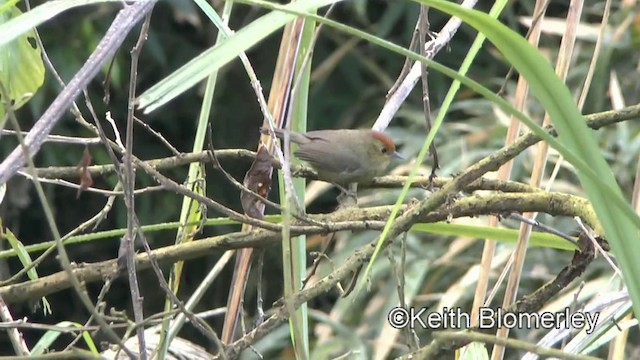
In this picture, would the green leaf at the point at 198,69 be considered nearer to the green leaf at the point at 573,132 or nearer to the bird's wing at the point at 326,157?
the green leaf at the point at 573,132

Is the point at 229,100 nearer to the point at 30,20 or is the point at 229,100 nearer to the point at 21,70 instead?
the point at 21,70

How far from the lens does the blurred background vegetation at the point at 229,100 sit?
9.41ft

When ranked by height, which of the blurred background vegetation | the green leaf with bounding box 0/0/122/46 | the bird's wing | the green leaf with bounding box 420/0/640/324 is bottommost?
the green leaf with bounding box 420/0/640/324

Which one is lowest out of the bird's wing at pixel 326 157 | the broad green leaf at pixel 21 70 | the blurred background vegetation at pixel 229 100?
the broad green leaf at pixel 21 70

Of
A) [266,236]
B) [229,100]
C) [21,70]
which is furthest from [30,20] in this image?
[229,100]

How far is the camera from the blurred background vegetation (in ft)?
9.41

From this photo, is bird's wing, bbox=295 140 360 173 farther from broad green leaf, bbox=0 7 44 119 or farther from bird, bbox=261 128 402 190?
broad green leaf, bbox=0 7 44 119

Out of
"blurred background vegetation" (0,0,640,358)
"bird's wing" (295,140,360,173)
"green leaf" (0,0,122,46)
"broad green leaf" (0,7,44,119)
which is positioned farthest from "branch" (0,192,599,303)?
"blurred background vegetation" (0,0,640,358)

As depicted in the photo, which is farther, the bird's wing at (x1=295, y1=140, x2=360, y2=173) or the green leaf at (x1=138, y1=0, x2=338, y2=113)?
the bird's wing at (x1=295, y1=140, x2=360, y2=173)

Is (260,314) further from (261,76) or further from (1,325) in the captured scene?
(261,76)

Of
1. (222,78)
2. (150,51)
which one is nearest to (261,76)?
(222,78)

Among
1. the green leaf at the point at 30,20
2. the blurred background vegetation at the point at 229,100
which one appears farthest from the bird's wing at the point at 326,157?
the green leaf at the point at 30,20

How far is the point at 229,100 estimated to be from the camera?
12.1 feet

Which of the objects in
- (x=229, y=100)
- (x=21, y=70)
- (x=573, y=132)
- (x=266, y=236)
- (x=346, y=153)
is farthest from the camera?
(x=229, y=100)
